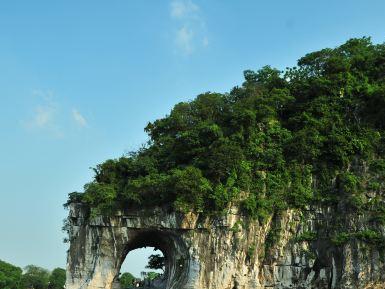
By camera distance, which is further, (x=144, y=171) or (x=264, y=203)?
(x=144, y=171)

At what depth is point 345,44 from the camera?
86.0 feet

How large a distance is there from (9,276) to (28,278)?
28.9ft

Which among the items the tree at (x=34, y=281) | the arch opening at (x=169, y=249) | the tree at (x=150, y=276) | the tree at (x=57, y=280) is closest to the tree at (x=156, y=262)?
the tree at (x=150, y=276)

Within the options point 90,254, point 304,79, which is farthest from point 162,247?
point 304,79

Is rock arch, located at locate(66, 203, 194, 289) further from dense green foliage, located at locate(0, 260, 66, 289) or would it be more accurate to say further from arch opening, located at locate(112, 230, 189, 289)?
dense green foliage, located at locate(0, 260, 66, 289)

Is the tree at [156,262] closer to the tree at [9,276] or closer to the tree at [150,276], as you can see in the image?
the tree at [150,276]

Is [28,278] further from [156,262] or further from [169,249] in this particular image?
[169,249]

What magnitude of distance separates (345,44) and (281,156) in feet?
27.4

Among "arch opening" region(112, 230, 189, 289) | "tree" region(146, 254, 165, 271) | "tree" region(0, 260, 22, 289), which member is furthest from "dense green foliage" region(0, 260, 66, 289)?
"arch opening" region(112, 230, 189, 289)

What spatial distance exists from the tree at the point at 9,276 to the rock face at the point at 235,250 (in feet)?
93.5

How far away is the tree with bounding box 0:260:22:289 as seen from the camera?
46.2 m

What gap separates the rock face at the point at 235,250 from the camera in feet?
65.4

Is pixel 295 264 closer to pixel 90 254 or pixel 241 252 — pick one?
pixel 241 252

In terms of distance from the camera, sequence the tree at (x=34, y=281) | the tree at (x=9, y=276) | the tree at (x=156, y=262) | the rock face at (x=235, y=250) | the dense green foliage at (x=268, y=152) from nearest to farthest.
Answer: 1. the rock face at (x=235, y=250)
2. the dense green foliage at (x=268, y=152)
3. the tree at (x=156, y=262)
4. the tree at (x=9, y=276)
5. the tree at (x=34, y=281)
